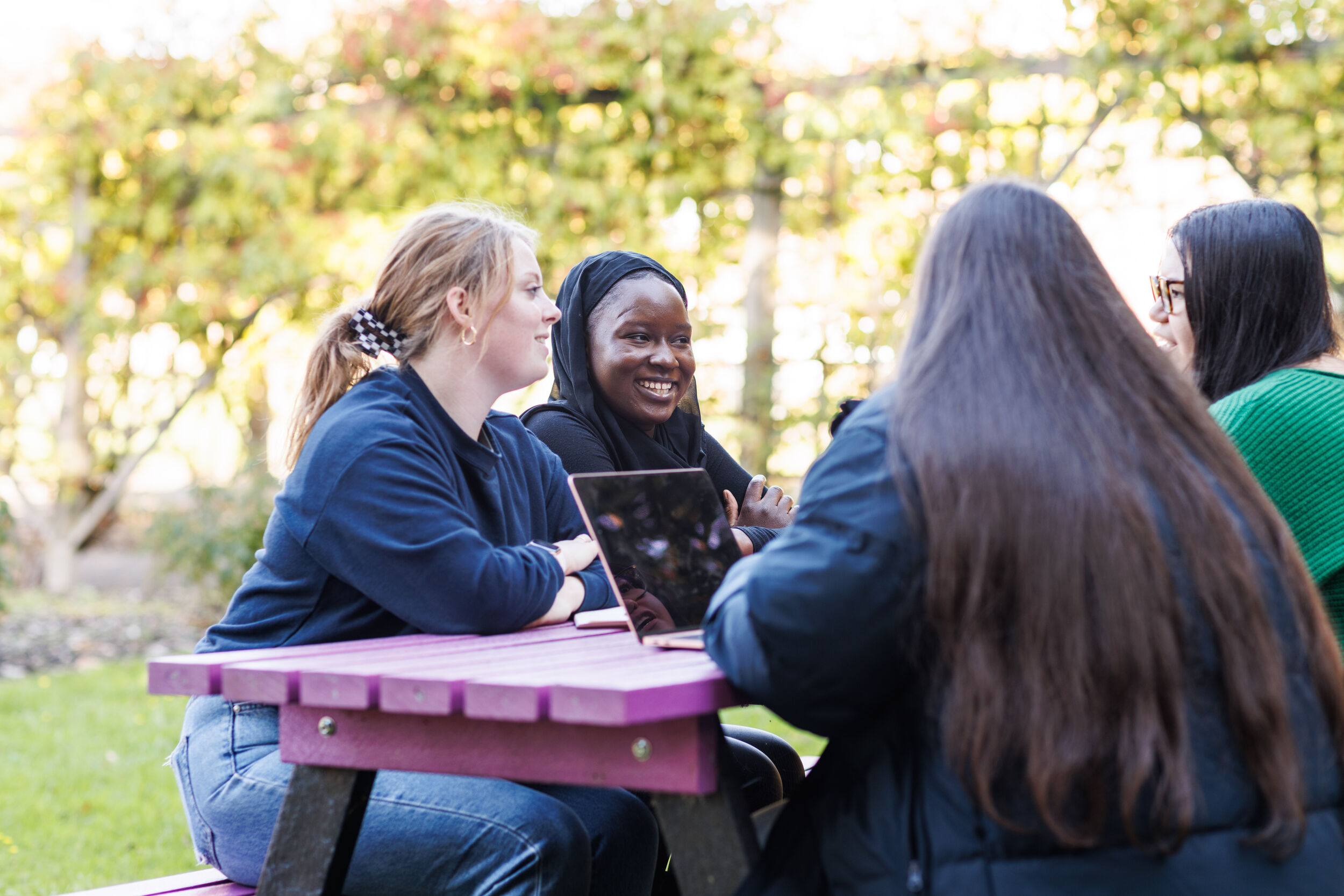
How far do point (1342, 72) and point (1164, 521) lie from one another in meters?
5.57

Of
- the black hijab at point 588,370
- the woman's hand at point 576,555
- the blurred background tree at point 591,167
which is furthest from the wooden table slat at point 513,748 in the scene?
the blurred background tree at point 591,167

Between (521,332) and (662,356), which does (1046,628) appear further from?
(662,356)

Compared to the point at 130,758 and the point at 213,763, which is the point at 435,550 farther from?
the point at 130,758

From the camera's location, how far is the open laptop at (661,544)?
187 centimetres

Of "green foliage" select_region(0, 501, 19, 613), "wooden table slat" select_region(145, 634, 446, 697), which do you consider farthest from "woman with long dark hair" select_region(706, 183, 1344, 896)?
"green foliage" select_region(0, 501, 19, 613)

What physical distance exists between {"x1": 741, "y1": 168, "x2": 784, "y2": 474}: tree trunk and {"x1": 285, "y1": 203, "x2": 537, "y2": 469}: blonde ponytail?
4399mm

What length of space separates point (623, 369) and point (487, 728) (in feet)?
5.00

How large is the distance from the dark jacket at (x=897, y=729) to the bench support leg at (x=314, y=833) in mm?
596

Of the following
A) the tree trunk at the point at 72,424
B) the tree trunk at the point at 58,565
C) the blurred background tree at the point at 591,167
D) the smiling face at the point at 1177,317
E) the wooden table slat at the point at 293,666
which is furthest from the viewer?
the tree trunk at the point at 58,565

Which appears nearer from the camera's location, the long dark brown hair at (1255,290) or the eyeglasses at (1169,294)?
the long dark brown hair at (1255,290)

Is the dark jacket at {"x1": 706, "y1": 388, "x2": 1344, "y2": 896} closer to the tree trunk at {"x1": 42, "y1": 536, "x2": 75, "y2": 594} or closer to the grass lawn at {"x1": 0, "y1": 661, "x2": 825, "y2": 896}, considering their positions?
the grass lawn at {"x1": 0, "y1": 661, "x2": 825, "y2": 896}

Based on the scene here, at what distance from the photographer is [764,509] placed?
3.12m

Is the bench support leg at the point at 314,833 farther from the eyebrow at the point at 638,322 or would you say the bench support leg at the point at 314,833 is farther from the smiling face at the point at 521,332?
the eyebrow at the point at 638,322

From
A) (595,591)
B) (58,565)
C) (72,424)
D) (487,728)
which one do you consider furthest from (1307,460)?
(58,565)
